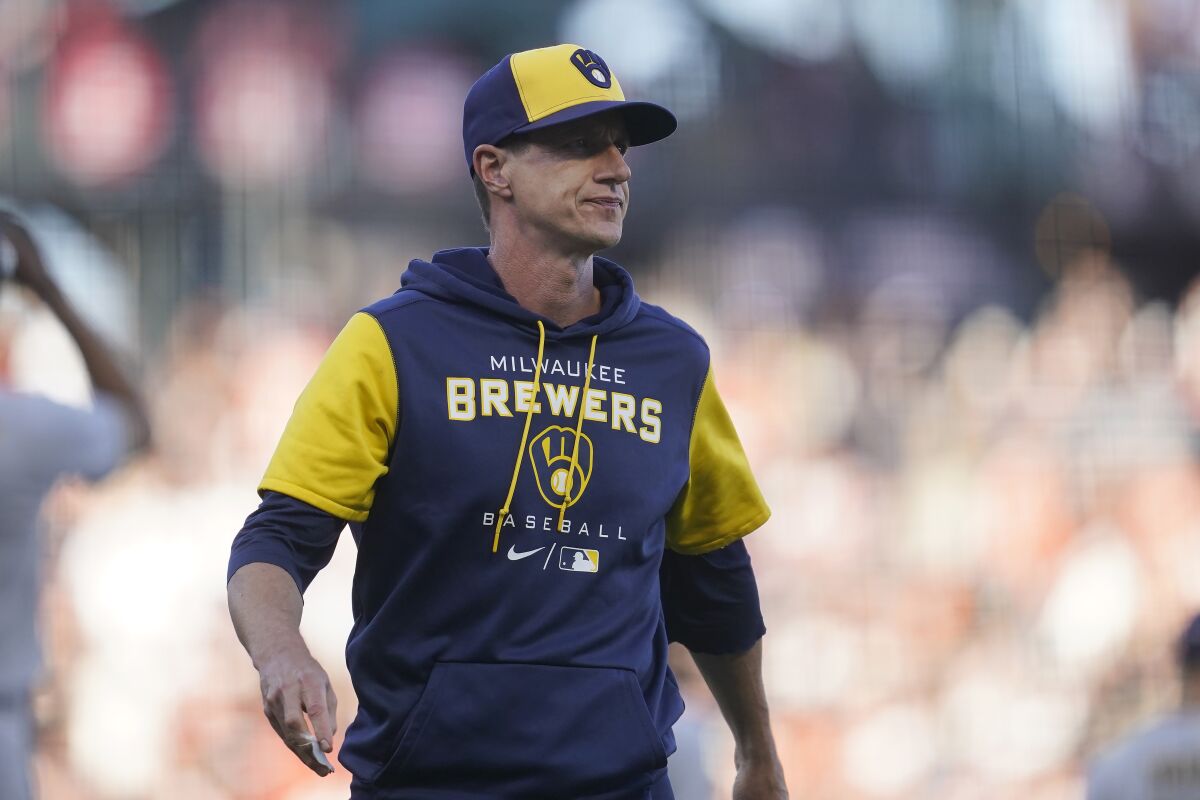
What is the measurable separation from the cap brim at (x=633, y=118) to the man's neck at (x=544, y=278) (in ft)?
0.66

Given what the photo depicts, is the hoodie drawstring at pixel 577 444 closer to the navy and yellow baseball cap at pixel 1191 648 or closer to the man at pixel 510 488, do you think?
the man at pixel 510 488

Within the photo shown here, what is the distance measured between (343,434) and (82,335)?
1745mm

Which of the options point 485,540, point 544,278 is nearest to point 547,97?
point 544,278

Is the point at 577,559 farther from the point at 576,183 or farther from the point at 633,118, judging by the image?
the point at 633,118

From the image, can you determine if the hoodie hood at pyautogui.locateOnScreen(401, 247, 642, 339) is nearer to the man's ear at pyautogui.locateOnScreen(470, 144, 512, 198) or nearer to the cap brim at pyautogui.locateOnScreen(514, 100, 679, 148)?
the man's ear at pyautogui.locateOnScreen(470, 144, 512, 198)

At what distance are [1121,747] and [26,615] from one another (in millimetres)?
2784

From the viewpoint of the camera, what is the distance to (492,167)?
2.89 m

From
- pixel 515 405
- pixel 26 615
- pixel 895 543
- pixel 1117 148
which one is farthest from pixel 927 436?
→ pixel 515 405

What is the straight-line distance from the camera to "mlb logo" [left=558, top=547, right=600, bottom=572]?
264 centimetres

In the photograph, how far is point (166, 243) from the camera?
7.07 metres

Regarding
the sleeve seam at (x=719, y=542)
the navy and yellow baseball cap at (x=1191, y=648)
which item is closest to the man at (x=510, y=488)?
the sleeve seam at (x=719, y=542)

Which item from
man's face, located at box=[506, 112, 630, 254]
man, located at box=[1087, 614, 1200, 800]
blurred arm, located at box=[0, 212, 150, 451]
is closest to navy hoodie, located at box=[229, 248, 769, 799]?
man's face, located at box=[506, 112, 630, 254]

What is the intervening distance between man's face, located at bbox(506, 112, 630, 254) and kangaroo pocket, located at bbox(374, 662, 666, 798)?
0.70 m

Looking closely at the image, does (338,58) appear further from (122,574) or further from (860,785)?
(860,785)
